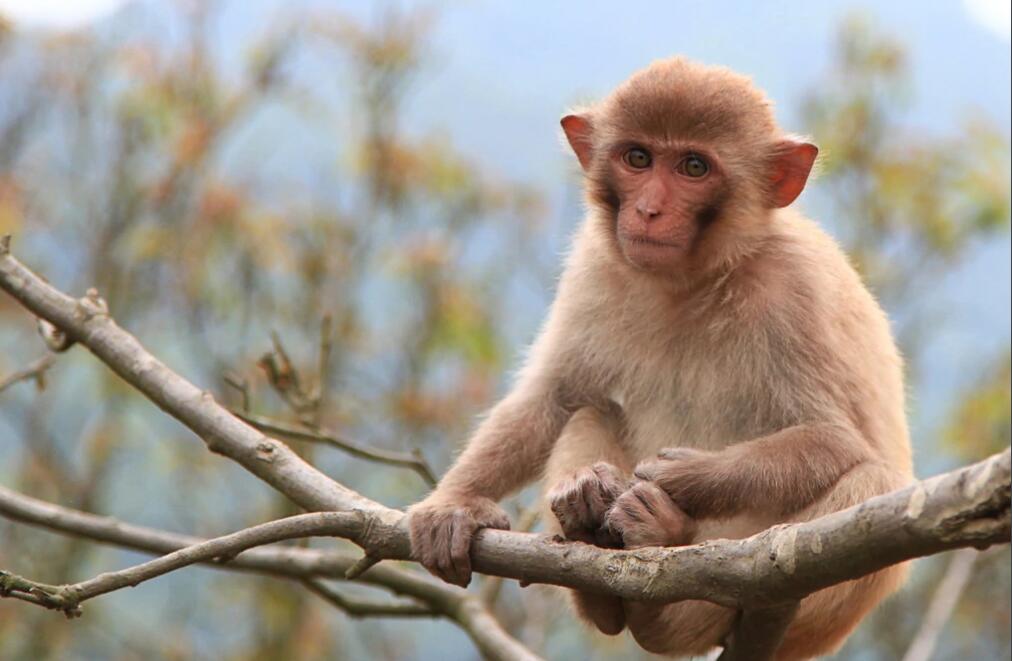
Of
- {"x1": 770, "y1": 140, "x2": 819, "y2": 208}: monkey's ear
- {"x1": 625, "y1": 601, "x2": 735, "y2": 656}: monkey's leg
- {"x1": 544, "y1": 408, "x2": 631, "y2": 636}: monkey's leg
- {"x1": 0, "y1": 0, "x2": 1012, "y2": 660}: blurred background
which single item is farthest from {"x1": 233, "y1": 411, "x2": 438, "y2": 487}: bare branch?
{"x1": 0, "y1": 0, "x2": 1012, "y2": 660}: blurred background

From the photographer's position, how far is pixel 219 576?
631 inches

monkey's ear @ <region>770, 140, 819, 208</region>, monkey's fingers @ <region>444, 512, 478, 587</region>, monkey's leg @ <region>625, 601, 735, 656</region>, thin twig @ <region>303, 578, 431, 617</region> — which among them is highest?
monkey's ear @ <region>770, 140, 819, 208</region>

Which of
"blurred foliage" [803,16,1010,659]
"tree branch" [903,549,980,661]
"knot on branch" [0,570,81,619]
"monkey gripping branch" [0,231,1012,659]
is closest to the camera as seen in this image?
"monkey gripping branch" [0,231,1012,659]

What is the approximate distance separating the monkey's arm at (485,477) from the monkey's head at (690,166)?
0.83 m

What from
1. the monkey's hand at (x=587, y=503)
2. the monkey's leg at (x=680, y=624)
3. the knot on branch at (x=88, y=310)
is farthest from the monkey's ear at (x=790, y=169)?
the knot on branch at (x=88, y=310)

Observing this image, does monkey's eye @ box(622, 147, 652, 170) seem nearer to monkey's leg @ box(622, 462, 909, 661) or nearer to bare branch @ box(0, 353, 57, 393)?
monkey's leg @ box(622, 462, 909, 661)

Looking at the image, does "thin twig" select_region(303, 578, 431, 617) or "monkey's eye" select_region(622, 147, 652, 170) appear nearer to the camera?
"monkey's eye" select_region(622, 147, 652, 170)

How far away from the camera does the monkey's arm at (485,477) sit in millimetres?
4504

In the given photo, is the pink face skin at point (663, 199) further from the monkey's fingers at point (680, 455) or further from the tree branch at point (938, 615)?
the tree branch at point (938, 615)

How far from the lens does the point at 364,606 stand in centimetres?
623

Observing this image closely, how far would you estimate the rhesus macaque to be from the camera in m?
4.55

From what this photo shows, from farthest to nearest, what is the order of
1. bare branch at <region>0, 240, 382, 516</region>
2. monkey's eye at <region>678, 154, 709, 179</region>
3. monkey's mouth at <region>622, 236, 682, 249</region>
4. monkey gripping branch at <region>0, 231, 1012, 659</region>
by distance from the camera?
monkey's eye at <region>678, 154, 709, 179</region> < monkey's mouth at <region>622, 236, 682, 249</region> < bare branch at <region>0, 240, 382, 516</region> < monkey gripping branch at <region>0, 231, 1012, 659</region>

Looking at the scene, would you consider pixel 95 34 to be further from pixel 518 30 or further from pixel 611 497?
pixel 611 497

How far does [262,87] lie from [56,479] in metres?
4.53
